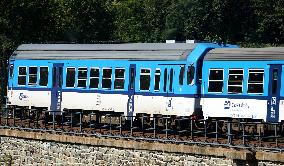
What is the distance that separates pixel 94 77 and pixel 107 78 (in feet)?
2.81

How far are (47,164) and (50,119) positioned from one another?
28.0 ft

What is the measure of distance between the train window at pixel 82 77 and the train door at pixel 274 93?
1020 cm

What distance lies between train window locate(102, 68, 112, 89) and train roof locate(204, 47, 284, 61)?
17.8 feet

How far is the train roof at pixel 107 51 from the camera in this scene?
35.6 meters

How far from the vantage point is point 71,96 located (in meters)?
39.4

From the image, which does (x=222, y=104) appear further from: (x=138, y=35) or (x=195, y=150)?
(x=138, y=35)

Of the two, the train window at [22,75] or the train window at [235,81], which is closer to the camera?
the train window at [235,81]

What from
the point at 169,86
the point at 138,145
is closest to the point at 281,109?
the point at 138,145

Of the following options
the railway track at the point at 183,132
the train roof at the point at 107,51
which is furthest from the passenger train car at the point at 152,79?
the railway track at the point at 183,132

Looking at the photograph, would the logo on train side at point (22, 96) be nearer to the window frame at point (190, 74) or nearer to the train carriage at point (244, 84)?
the window frame at point (190, 74)

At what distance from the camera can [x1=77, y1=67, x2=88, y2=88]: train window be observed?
3888 centimetres

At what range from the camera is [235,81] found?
107 ft

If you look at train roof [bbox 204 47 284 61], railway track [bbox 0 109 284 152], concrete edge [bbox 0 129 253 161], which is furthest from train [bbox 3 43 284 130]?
concrete edge [bbox 0 129 253 161]

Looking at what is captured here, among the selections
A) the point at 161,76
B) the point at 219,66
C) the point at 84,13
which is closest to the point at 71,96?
the point at 161,76
